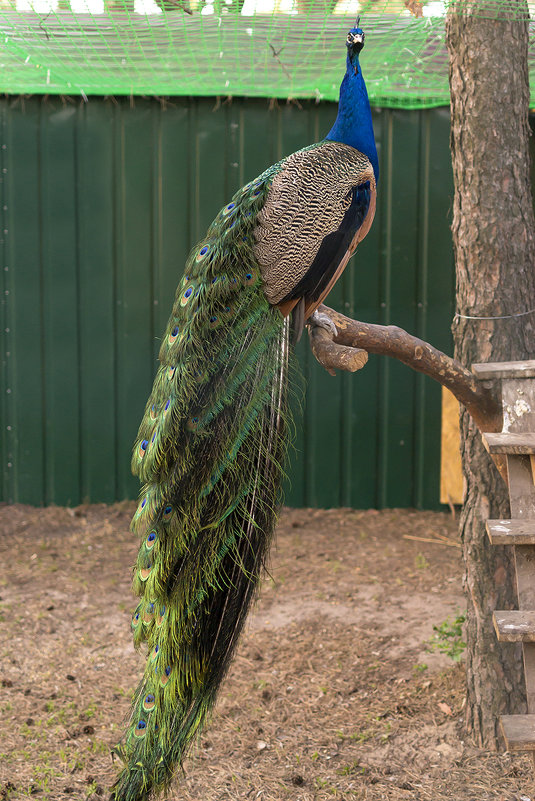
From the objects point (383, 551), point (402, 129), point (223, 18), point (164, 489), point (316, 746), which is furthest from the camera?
point (402, 129)

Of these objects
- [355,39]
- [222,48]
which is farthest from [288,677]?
[222,48]

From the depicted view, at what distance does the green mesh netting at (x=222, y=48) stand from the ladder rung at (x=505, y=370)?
1.32 meters

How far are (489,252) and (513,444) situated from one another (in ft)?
3.04

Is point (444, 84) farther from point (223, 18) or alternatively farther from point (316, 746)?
point (316, 746)

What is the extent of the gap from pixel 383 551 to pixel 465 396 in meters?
2.46

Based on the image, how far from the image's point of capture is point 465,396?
9.53ft

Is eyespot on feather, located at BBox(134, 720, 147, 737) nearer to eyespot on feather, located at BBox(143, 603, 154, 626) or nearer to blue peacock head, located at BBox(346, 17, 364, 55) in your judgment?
eyespot on feather, located at BBox(143, 603, 154, 626)

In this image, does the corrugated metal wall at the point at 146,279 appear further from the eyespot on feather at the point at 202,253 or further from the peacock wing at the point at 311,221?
the eyespot on feather at the point at 202,253

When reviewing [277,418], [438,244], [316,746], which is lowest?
[316,746]

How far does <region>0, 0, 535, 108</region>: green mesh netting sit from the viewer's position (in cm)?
349

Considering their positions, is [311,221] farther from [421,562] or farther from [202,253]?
[421,562]

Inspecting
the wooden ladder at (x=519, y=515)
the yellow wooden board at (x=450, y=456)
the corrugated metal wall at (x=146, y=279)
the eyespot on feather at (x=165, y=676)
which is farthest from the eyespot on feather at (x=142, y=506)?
the yellow wooden board at (x=450, y=456)

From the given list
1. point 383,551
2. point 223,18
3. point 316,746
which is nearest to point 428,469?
point 383,551

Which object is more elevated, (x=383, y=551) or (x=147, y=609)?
(x=147, y=609)
